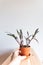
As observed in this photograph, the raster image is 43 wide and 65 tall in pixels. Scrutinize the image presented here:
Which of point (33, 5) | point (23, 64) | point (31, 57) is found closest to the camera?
point (23, 64)

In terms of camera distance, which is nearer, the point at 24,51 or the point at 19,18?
the point at 24,51

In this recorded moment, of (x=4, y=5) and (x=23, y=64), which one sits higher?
(x=4, y=5)

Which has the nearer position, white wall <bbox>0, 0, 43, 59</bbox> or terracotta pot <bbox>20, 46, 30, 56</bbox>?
terracotta pot <bbox>20, 46, 30, 56</bbox>

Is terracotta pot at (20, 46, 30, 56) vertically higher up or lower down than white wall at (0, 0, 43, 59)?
lower down

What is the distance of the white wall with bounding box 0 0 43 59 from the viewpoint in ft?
6.71

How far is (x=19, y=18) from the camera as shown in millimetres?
2062

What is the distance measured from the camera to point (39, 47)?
208 centimetres

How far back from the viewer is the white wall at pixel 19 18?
2045mm

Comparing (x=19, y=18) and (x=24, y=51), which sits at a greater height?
(x=19, y=18)

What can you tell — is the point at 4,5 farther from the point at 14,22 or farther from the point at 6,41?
the point at 6,41

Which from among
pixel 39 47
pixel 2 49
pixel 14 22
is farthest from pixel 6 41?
pixel 39 47

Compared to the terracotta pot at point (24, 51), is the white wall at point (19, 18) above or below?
above

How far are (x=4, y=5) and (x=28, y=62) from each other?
989mm

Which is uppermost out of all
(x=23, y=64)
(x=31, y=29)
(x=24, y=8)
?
(x=24, y=8)
